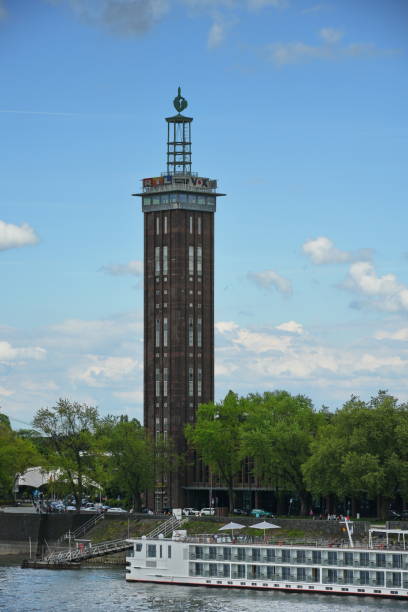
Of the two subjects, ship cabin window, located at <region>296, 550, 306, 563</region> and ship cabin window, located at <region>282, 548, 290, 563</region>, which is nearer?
ship cabin window, located at <region>296, 550, 306, 563</region>

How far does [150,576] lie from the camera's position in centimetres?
15988

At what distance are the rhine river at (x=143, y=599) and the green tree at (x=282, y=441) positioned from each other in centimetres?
3502

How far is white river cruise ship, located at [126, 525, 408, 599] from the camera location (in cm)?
14638

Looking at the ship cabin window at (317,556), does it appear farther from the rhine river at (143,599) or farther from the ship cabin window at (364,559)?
the ship cabin window at (364,559)

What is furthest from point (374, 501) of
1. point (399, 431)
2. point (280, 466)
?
point (399, 431)

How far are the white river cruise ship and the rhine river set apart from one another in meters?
1.89

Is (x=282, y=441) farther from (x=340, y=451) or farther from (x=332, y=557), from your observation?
(x=332, y=557)

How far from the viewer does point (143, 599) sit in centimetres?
14400

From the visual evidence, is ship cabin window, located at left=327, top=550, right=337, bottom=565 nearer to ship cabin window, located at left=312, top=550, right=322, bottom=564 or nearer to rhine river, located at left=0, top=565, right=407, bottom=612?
ship cabin window, located at left=312, top=550, right=322, bottom=564

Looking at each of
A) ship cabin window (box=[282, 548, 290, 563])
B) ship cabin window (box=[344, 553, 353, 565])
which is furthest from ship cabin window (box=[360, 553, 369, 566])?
ship cabin window (box=[282, 548, 290, 563])

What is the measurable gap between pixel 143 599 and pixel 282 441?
50.3 metres

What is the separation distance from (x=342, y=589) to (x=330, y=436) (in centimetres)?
3741

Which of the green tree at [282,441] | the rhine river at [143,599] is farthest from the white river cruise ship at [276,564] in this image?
the green tree at [282,441]

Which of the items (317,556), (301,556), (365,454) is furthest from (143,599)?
(365,454)
